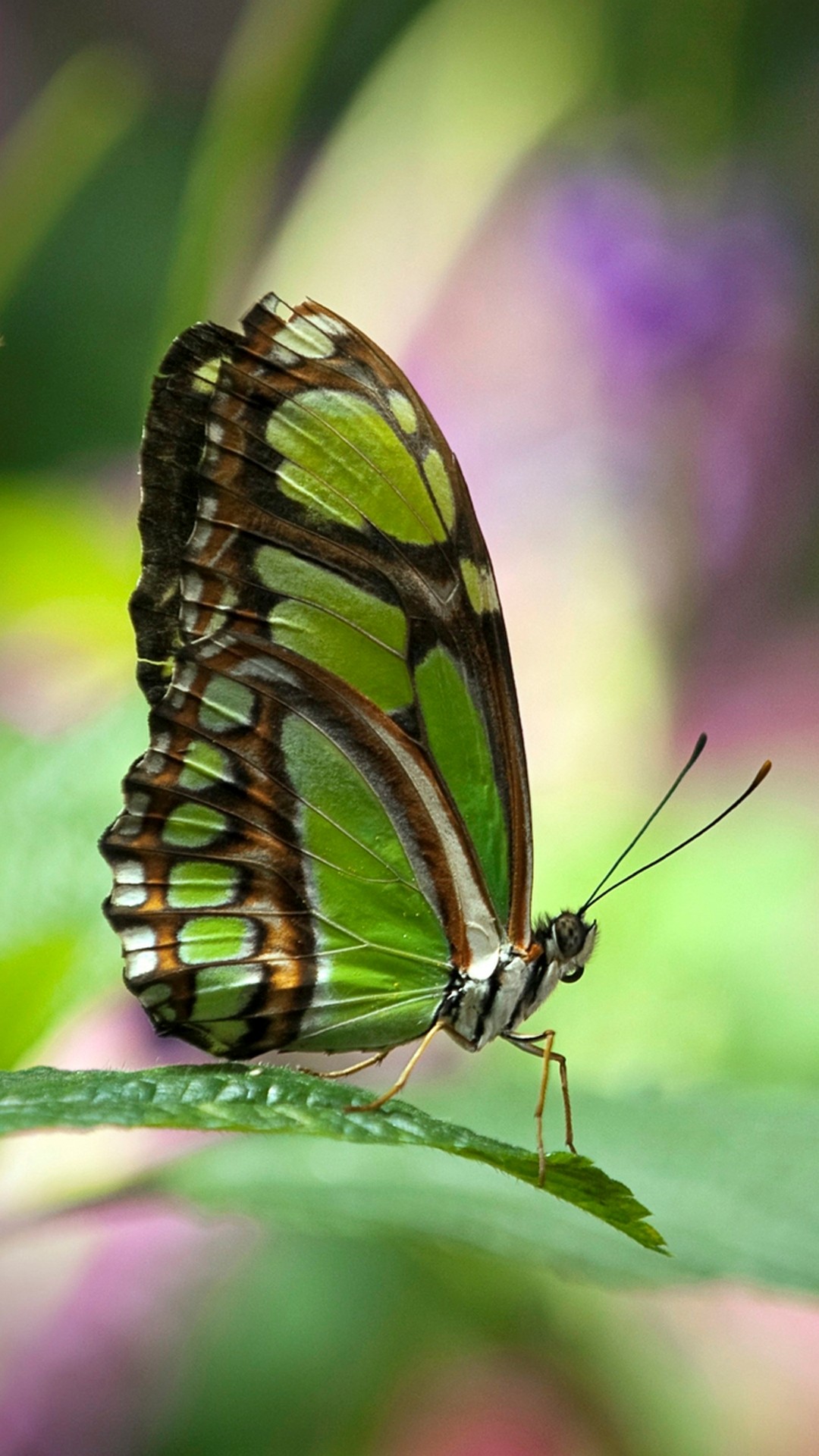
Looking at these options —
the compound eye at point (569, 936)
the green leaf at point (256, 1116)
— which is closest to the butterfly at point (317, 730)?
the compound eye at point (569, 936)

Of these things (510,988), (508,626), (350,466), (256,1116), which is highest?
(508,626)

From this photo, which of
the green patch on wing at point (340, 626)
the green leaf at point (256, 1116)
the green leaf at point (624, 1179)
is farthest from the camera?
→ the green patch on wing at point (340, 626)

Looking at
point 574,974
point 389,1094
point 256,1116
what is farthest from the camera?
point 574,974

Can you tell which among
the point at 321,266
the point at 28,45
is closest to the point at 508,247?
the point at 321,266

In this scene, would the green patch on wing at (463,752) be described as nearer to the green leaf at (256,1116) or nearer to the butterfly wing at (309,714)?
the butterfly wing at (309,714)

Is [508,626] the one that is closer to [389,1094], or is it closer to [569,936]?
[569,936]

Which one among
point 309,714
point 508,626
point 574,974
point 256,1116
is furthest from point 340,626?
point 508,626

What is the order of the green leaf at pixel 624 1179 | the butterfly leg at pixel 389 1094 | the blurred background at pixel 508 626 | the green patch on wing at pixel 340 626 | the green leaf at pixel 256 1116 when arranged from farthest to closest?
the blurred background at pixel 508 626 → the green patch on wing at pixel 340 626 → the green leaf at pixel 624 1179 → the butterfly leg at pixel 389 1094 → the green leaf at pixel 256 1116
